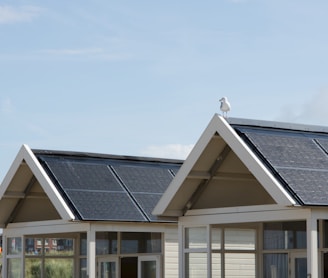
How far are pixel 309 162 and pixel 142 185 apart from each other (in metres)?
6.50

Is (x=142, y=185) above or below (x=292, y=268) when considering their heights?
above

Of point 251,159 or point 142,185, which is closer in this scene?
point 251,159

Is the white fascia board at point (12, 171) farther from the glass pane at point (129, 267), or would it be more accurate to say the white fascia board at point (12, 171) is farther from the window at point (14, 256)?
the glass pane at point (129, 267)

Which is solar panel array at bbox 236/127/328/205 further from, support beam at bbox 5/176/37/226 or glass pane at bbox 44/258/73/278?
glass pane at bbox 44/258/73/278

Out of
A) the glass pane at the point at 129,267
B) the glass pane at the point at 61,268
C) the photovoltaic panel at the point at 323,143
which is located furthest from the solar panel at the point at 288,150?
the glass pane at the point at 61,268

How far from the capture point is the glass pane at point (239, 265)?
18.0m

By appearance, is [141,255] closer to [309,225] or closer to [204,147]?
[204,147]

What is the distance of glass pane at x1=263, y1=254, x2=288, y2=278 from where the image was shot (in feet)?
59.5

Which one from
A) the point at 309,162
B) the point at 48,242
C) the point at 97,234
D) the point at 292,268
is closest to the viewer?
the point at 309,162

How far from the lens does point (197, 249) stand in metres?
18.0

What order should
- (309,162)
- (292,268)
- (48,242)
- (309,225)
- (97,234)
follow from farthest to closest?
(48,242) → (97,234) → (292,268) → (309,162) → (309,225)

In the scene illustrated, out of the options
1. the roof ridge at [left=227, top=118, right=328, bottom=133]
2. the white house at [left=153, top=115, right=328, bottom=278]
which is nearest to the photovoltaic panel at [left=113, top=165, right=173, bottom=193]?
the white house at [left=153, top=115, right=328, bottom=278]

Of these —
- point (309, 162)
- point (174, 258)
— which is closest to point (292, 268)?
point (309, 162)

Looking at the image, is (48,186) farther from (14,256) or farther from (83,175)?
(14,256)
